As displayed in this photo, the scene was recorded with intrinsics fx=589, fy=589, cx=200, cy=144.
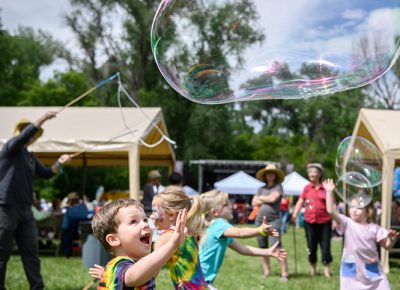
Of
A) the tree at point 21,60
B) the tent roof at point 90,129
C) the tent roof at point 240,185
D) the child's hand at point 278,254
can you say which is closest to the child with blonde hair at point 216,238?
the child's hand at point 278,254

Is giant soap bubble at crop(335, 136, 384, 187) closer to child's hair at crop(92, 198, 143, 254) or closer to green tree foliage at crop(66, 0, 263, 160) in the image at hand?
child's hair at crop(92, 198, 143, 254)

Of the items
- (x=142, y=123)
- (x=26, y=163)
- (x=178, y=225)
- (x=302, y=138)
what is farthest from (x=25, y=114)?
(x=302, y=138)

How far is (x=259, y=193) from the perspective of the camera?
8.66 metres

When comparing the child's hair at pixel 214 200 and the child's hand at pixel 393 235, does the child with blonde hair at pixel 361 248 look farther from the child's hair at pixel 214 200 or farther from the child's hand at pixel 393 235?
the child's hair at pixel 214 200

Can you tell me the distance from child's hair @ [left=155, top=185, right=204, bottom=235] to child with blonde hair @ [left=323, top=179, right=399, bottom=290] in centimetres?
192

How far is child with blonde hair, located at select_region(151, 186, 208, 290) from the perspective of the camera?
12.4 ft

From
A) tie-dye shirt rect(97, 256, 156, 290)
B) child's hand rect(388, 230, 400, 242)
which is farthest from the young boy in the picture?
child's hand rect(388, 230, 400, 242)

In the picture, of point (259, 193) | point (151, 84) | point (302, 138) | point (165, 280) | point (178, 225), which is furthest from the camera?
point (302, 138)

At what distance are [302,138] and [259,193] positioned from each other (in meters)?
41.2

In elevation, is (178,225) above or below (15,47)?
below

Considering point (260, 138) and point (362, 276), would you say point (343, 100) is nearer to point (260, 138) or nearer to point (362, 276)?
point (260, 138)

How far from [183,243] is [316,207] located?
16.1 ft

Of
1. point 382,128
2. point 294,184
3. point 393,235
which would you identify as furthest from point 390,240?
point 294,184

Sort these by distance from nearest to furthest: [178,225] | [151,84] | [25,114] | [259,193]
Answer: [178,225]
[259,193]
[25,114]
[151,84]
